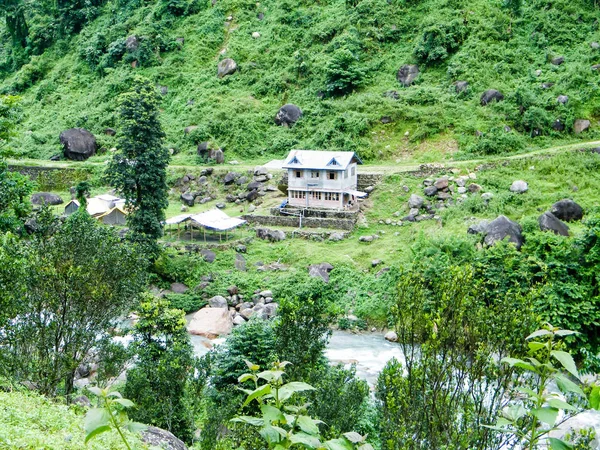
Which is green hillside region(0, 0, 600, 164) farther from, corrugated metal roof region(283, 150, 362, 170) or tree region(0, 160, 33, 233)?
tree region(0, 160, 33, 233)

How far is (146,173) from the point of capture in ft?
92.2

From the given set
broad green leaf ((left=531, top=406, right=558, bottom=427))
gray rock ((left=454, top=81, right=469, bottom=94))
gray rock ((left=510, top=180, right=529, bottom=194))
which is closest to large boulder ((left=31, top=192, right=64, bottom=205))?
gray rock ((left=454, top=81, right=469, bottom=94))

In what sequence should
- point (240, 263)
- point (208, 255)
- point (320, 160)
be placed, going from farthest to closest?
point (320, 160), point (208, 255), point (240, 263)

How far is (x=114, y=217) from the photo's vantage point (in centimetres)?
3672

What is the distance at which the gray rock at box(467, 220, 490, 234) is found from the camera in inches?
1078

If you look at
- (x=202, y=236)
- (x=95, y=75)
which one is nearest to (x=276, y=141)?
(x=202, y=236)

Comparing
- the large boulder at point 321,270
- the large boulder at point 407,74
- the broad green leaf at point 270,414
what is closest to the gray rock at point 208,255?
the large boulder at point 321,270

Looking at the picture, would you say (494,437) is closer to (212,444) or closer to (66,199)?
(212,444)

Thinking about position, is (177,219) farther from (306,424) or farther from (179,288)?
(306,424)

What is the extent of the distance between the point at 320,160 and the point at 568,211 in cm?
1418

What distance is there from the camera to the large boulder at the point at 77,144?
Result: 152ft

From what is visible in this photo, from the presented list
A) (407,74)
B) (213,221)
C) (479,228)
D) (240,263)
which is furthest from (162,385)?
(407,74)

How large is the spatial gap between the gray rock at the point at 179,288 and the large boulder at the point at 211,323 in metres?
2.40

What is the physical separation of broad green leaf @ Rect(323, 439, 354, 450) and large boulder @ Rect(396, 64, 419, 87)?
43.2 metres
